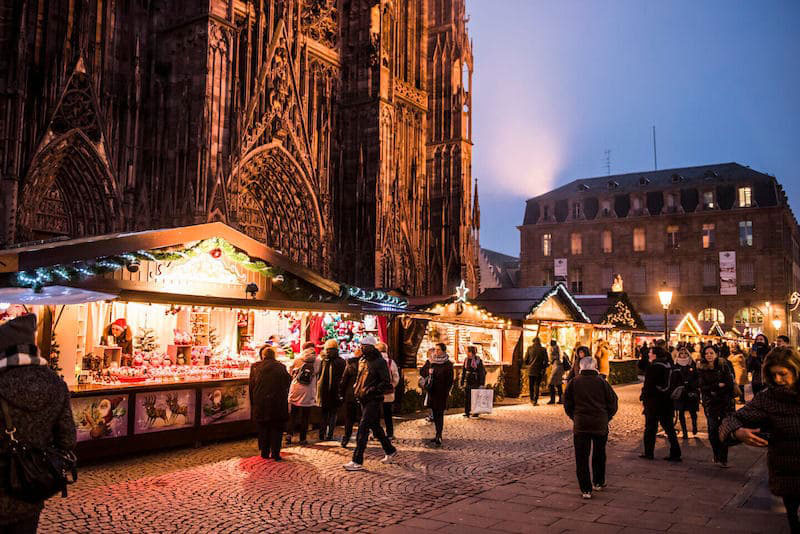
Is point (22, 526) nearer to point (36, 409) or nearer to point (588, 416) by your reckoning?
point (36, 409)

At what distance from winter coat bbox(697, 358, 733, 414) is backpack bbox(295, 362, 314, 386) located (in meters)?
5.59

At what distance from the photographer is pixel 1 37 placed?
1705 centimetres

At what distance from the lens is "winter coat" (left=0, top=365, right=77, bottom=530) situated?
3.76 metres

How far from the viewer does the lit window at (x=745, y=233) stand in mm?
54147

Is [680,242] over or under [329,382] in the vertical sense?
over

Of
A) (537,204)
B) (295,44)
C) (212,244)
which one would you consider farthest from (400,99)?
(537,204)

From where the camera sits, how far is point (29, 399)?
3799mm

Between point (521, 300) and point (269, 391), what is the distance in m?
12.1

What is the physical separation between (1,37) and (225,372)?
11514 mm

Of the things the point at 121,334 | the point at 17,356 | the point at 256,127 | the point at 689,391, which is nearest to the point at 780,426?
the point at 17,356

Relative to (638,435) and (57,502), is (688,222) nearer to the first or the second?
(638,435)

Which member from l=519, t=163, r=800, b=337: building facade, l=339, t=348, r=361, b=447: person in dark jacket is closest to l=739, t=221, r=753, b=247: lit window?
l=519, t=163, r=800, b=337: building facade

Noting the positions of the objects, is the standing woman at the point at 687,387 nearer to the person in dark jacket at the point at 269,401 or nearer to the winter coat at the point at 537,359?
the winter coat at the point at 537,359

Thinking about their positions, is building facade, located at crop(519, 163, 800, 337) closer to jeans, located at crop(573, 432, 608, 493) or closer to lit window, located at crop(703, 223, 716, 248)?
Result: lit window, located at crop(703, 223, 716, 248)
